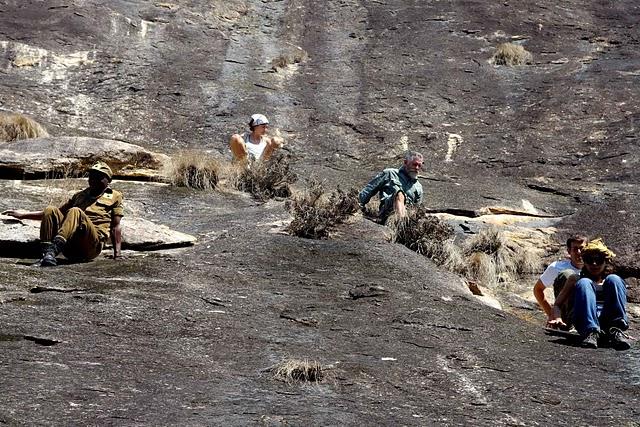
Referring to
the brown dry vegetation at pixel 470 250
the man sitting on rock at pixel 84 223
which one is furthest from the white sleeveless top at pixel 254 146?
the man sitting on rock at pixel 84 223

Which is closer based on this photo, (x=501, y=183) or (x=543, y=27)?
(x=501, y=183)

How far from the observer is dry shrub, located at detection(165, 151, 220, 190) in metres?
13.5

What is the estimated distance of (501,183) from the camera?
15.3 m

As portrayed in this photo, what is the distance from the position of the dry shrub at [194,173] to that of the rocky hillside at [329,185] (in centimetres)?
31

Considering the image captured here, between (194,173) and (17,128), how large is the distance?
2.75 m

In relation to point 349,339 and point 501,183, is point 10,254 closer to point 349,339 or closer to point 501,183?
point 349,339

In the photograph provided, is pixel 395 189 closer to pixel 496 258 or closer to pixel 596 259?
pixel 496 258

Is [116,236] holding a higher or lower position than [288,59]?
lower

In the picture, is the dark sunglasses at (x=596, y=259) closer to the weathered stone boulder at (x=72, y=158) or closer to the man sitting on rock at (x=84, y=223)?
the man sitting on rock at (x=84, y=223)

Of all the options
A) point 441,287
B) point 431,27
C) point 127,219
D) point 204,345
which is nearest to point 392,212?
point 441,287

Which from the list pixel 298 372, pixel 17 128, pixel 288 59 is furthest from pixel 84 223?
pixel 288 59

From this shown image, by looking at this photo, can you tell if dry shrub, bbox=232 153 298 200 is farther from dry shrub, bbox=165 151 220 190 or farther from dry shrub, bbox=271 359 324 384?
dry shrub, bbox=271 359 324 384

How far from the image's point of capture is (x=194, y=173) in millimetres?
13492

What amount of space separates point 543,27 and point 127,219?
11.3m
